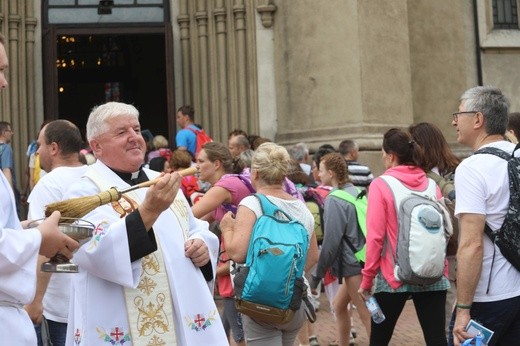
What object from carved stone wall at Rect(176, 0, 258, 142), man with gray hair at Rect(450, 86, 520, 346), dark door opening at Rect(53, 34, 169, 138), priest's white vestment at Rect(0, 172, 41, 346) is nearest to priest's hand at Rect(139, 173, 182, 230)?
priest's white vestment at Rect(0, 172, 41, 346)

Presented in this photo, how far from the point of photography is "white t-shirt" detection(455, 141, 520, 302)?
5.45m

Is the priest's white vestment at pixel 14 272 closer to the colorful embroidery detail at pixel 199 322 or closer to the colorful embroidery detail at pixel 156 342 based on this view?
the colorful embroidery detail at pixel 156 342

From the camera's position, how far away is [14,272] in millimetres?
3988

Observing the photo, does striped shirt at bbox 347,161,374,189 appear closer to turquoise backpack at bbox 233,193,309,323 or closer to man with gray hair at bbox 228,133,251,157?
A: man with gray hair at bbox 228,133,251,157

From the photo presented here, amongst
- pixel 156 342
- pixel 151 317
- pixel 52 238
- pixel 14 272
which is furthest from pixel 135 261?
pixel 14 272

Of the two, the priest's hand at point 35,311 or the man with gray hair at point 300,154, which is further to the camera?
the man with gray hair at point 300,154

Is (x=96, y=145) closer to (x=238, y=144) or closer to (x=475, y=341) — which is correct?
(x=475, y=341)

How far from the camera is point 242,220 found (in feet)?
23.0

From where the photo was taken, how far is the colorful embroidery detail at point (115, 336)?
4.89m

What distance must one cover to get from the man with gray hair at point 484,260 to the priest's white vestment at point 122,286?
1272 mm

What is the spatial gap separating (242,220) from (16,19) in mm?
10192

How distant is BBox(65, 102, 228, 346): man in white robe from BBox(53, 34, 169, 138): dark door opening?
17551 mm

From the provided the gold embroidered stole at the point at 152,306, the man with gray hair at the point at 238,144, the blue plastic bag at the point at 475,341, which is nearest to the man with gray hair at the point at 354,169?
the man with gray hair at the point at 238,144

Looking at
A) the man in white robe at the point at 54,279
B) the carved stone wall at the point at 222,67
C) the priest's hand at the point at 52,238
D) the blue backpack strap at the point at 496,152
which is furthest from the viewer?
the carved stone wall at the point at 222,67
